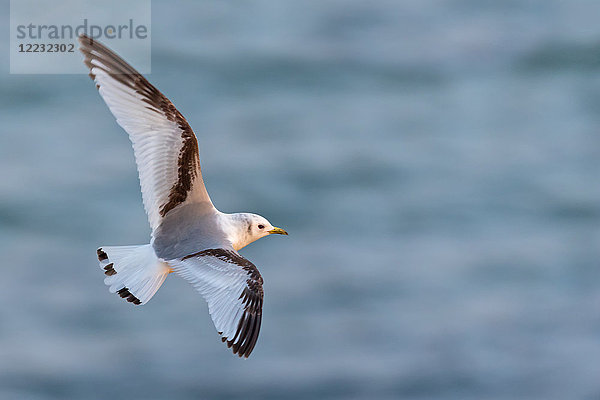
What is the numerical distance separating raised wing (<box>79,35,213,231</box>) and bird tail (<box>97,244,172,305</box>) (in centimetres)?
37

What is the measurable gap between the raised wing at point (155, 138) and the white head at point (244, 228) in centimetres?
23

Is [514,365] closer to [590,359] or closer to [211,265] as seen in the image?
[590,359]

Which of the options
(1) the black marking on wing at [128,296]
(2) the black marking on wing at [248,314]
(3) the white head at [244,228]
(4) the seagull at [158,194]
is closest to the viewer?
(2) the black marking on wing at [248,314]

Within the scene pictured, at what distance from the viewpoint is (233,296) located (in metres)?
6.91

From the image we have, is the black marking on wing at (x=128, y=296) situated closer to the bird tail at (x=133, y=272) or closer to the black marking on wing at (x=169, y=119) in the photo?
the bird tail at (x=133, y=272)

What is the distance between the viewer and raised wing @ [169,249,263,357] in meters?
6.86

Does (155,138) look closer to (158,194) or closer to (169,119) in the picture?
(169,119)

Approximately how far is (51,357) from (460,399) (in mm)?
4625

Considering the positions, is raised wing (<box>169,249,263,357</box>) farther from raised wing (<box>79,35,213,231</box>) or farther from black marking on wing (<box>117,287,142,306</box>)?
raised wing (<box>79,35,213,231</box>)

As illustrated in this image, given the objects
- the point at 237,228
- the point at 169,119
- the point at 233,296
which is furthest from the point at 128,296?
the point at 169,119

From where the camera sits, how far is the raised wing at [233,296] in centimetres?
686

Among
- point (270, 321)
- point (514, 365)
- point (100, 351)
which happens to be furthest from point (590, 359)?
point (100, 351)

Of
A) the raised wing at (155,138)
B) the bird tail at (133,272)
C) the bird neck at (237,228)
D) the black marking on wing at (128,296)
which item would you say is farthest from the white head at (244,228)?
the black marking on wing at (128,296)

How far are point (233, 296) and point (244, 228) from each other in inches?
39.1
